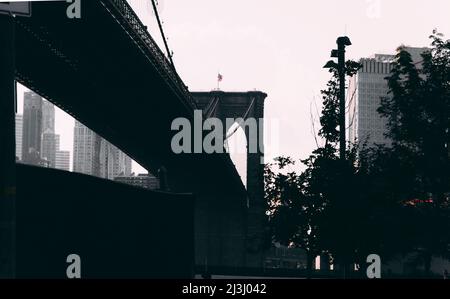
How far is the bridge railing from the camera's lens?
3541 centimetres

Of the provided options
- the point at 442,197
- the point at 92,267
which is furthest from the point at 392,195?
the point at 92,267

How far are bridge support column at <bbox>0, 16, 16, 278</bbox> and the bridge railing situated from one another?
81.6 feet

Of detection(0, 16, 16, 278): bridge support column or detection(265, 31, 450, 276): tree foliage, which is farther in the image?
detection(265, 31, 450, 276): tree foliage

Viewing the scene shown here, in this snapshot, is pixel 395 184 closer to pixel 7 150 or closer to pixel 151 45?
pixel 7 150

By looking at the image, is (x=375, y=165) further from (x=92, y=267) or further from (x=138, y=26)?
(x=138, y=26)

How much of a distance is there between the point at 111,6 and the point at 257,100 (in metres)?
72.5

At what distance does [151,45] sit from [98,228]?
20082 millimetres

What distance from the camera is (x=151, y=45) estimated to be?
4328 centimetres

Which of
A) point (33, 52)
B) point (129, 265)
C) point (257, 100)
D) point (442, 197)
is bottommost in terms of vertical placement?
point (129, 265)

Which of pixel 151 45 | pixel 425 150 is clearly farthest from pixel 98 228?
pixel 151 45

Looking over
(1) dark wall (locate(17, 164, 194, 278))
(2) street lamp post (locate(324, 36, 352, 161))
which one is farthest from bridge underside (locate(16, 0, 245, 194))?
(2) street lamp post (locate(324, 36, 352, 161))

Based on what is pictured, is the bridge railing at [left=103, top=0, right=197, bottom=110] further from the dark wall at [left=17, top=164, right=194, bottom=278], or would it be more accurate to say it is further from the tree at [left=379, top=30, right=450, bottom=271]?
the tree at [left=379, top=30, right=450, bottom=271]

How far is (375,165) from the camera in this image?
2473 cm

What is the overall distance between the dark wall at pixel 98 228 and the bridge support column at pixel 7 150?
11819 mm
